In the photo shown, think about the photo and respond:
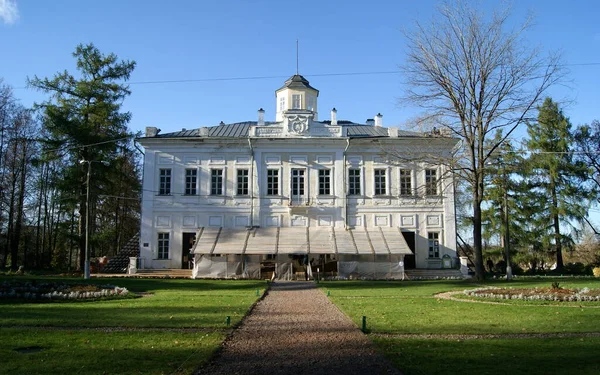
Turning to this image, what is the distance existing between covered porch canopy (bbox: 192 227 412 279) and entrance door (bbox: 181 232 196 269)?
1229 mm

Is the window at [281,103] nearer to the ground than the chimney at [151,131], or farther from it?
farther from it

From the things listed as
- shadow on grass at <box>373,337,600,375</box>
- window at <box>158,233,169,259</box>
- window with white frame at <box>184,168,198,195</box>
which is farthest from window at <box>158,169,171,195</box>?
shadow on grass at <box>373,337,600,375</box>

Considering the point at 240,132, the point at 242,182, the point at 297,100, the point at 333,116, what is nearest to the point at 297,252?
the point at 242,182

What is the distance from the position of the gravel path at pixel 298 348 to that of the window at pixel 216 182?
64.3 ft

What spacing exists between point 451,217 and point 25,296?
2381 cm

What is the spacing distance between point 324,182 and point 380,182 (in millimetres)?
3555

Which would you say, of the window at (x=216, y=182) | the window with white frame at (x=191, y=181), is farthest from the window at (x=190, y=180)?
the window at (x=216, y=182)

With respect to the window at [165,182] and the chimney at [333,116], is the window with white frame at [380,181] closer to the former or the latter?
the chimney at [333,116]

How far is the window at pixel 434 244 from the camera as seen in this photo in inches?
1211

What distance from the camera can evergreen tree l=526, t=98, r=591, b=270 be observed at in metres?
34.8

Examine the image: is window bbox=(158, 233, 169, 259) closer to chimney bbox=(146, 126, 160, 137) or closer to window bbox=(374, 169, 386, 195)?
chimney bbox=(146, 126, 160, 137)

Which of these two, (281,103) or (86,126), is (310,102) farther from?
(86,126)

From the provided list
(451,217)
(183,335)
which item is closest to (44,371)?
(183,335)

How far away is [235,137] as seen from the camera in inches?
1238
